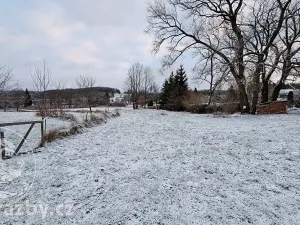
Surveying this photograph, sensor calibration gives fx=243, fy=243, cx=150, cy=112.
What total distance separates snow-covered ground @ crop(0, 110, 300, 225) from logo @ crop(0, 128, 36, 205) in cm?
8

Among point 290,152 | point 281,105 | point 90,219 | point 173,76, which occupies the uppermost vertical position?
point 173,76

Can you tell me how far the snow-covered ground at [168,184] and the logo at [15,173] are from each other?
0.08m

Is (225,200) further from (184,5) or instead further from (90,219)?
(184,5)

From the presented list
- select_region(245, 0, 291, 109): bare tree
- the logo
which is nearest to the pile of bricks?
select_region(245, 0, 291, 109): bare tree

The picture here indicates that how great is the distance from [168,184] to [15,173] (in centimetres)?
354

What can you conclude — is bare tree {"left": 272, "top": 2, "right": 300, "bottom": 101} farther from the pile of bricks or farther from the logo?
the logo

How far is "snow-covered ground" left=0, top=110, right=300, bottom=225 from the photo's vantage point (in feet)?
11.9

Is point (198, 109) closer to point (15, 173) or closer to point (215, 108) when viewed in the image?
point (215, 108)

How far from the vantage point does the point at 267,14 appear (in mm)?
21328

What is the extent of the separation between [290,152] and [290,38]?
2034cm

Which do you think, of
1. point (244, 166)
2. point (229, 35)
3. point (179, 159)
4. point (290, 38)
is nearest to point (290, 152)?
point (244, 166)

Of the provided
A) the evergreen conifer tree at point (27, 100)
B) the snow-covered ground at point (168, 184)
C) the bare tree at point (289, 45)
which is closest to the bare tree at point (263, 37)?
the bare tree at point (289, 45)

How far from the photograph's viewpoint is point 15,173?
5555 mm

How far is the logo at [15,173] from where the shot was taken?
174 inches
